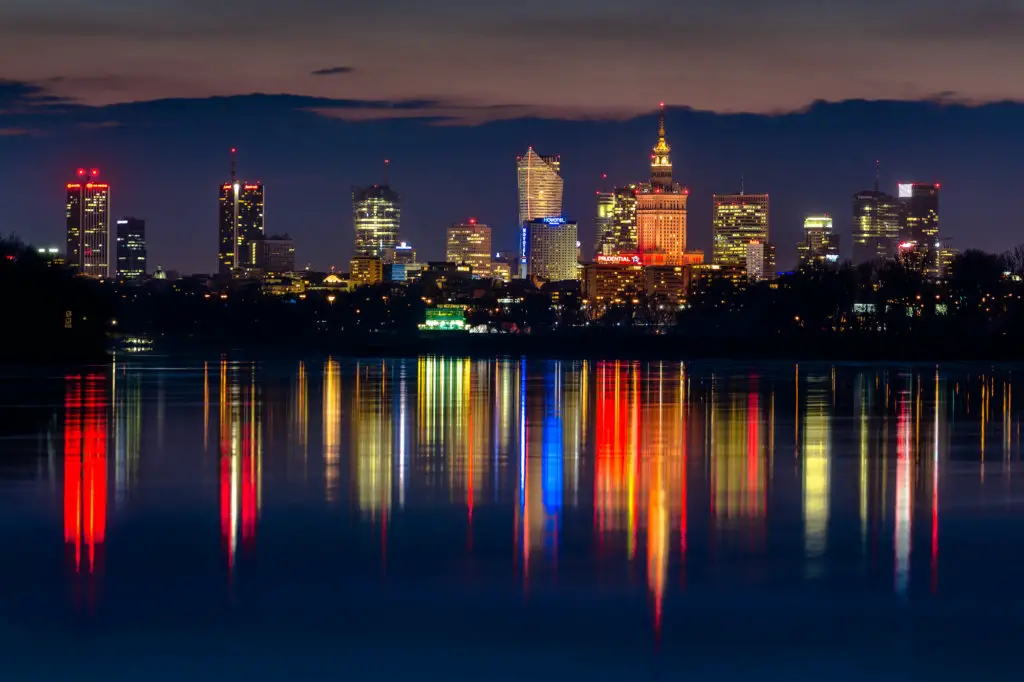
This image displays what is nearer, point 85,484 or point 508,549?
point 508,549

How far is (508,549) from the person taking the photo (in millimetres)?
18828

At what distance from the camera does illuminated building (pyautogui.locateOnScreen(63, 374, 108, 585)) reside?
A: 732 inches

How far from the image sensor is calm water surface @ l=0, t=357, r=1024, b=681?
13.8 metres

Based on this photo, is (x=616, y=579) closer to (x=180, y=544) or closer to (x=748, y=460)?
(x=180, y=544)

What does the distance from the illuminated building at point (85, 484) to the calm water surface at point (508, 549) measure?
9cm

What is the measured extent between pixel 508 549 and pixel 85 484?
9.16m

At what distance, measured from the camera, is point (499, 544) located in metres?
19.2

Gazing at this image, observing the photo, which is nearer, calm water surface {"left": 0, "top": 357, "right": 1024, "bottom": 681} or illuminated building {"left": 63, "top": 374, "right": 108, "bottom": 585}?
calm water surface {"left": 0, "top": 357, "right": 1024, "bottom": 681}

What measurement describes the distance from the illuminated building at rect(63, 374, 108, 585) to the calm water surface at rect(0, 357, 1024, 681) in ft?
0.30

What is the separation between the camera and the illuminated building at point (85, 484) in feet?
61.0

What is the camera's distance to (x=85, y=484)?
81.6 feet

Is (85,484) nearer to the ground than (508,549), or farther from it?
farther from it

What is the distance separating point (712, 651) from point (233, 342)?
5797 inches

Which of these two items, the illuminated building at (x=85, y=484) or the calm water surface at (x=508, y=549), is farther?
the illuminated building at (x=85, y=484)
